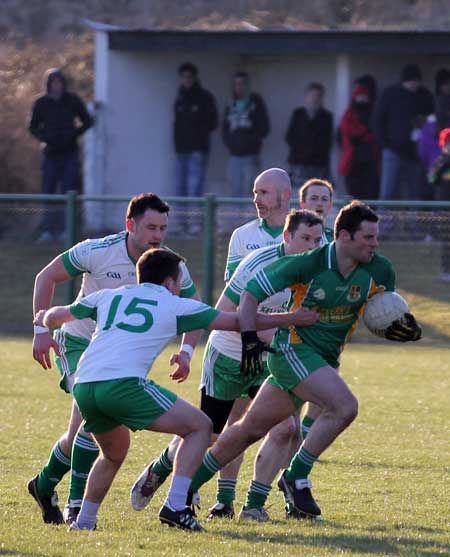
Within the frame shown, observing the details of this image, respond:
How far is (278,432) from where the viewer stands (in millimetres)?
7207

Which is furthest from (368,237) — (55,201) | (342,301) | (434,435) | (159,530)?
(55,201)

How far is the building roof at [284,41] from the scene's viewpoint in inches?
776

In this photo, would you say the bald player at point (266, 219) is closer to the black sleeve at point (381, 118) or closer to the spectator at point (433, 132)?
the spectator at point (433, 132)

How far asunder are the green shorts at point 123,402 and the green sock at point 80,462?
534mm

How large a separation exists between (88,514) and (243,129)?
1339 centimetres

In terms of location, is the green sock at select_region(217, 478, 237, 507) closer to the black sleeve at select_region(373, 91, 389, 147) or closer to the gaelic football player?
the gaelic football player

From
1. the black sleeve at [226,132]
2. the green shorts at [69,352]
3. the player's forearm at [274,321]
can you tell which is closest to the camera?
the player's forearm at [274,321]

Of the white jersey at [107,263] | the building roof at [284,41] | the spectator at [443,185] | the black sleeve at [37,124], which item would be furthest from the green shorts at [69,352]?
the building roof at [284,41]

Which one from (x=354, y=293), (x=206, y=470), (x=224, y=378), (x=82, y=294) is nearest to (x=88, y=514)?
(x=206, y=470)

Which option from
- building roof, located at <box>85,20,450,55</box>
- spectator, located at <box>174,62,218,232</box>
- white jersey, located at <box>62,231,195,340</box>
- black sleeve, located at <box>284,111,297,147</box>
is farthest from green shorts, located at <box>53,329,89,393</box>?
building roof, located at <box>85,20,450,55</box>

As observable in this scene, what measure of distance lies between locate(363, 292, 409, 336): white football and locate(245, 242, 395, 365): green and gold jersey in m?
0.04

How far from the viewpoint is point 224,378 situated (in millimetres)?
7410

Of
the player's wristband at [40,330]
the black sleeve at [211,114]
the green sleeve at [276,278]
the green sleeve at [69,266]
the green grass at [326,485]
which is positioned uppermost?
the black sleeve at [211,114]

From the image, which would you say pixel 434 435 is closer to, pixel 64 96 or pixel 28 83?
pixel 64 96
